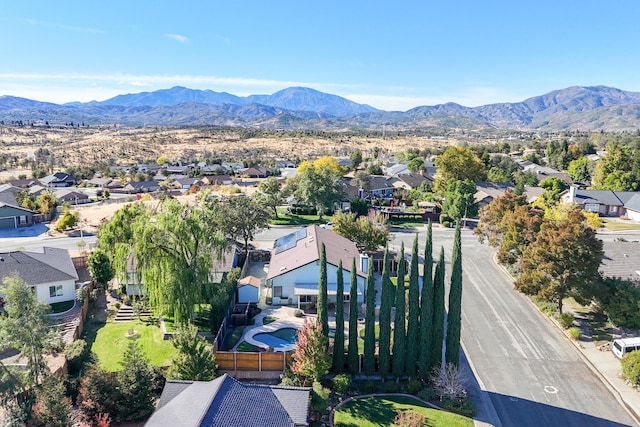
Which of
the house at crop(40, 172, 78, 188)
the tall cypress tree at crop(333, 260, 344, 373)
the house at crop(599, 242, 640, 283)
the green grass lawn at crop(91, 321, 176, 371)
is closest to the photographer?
the tall cypress tree at crop(333, 260, 344, 373)

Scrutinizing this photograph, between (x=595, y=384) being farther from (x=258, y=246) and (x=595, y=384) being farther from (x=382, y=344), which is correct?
(x=258, y=246)

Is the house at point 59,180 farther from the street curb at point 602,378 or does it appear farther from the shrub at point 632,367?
the shrub at point 632,367

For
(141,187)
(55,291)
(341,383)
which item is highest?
(141,187)

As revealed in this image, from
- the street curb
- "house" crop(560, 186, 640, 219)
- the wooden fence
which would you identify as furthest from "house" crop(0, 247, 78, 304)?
"house" crop(560, 186, 640, 219)

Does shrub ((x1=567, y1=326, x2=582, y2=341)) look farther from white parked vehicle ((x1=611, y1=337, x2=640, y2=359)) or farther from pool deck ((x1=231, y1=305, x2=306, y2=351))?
pool deck ((x1=231, y1=305, x2=306, y2=351))

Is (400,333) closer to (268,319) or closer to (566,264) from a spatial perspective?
(268,319)

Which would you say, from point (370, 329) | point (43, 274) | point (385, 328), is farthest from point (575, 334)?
point (43, 274)

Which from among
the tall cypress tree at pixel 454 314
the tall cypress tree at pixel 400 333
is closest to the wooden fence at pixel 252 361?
the tall cypress tree at pixel 400 333
